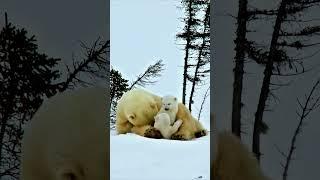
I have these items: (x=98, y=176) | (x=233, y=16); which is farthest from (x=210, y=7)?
(x=98, y=176)

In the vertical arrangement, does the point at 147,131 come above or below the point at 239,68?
below

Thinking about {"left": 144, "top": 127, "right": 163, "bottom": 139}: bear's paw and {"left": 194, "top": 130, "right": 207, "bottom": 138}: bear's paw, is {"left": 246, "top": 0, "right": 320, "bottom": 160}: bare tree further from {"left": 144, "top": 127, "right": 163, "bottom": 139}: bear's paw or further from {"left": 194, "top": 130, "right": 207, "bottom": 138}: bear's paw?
{"left": 144, "top": 127, "right": 163, "bottom": 139}: bear's paw

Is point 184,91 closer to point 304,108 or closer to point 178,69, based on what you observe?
point 178,69

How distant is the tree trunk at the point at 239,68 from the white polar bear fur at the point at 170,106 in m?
0.36

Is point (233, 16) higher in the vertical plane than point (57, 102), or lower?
higher

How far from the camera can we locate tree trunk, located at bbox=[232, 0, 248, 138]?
91.3 inches

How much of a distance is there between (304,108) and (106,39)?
1090mm

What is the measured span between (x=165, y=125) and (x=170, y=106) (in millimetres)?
115

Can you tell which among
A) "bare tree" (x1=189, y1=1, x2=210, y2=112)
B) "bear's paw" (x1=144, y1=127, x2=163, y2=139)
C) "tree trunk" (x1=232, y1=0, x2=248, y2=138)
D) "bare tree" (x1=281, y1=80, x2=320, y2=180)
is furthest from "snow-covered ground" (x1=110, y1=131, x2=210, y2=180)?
"bare tree" (x1=281, y1=80, x2=320, y2=180)

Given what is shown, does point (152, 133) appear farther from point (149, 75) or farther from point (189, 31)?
point (189, 31)

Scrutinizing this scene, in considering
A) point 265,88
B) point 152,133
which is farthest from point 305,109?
point 152,133

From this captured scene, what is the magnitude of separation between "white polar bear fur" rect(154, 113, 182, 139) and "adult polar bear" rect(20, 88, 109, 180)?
0.41 metres

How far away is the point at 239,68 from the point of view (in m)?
2.33

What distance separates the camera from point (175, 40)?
2.48 meters
